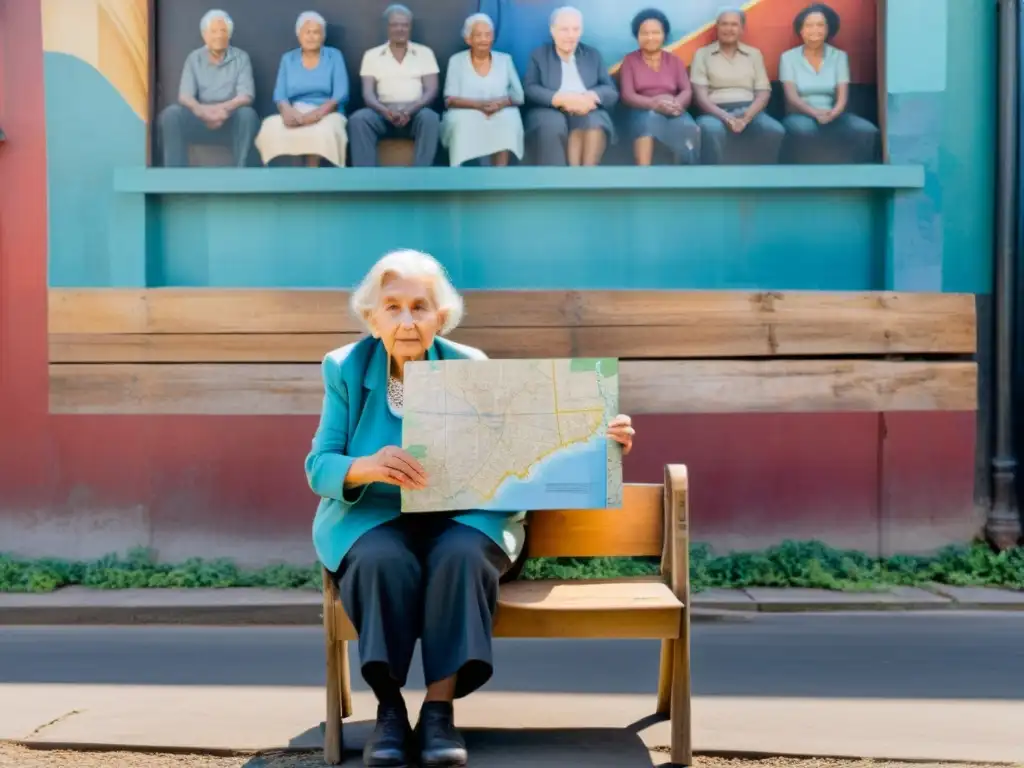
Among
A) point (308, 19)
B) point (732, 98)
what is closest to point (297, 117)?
point (308, 19)

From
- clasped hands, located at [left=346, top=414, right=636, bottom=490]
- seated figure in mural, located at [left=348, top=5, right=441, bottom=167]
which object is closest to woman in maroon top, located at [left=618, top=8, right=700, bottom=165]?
seated figure in mural, located at [left=348, top=5, right=441, bottom=167]

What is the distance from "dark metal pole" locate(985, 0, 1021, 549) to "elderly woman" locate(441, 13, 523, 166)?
2874 mm

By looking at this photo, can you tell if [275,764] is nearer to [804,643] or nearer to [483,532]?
[483,532]

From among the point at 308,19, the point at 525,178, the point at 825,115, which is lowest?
the point at 525,178

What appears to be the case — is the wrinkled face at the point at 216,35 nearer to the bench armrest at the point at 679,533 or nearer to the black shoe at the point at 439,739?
the bench armrest at the point at 679,533

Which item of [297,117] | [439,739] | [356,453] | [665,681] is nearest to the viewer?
[439,739]

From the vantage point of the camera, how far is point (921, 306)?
6.86 m

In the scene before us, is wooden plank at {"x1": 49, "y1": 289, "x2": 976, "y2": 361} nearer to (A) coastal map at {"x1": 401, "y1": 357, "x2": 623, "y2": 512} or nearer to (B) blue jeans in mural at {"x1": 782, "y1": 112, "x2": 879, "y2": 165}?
(B) blue jeans in mural at {"x1": 782, "y1": 112, "x2": 879, "y2": 165}

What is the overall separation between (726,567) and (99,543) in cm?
374

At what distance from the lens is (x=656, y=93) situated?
7.01 m

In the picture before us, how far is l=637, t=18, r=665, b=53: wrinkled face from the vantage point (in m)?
6.98

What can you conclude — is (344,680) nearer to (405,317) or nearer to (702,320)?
(405,317)

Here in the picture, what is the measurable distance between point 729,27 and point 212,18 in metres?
3.17

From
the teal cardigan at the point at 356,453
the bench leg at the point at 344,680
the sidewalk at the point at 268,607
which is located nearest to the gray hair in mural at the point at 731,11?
the sidewalk at the point at 268,607
